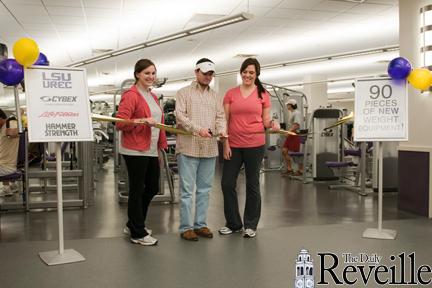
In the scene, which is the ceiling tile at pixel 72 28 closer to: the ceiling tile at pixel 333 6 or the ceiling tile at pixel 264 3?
the ceiling tile at pixel 264 3

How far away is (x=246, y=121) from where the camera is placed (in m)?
3.53

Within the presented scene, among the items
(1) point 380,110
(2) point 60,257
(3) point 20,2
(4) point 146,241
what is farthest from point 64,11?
(1) point 380,110

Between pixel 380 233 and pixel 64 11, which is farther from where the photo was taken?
pixel 64 11

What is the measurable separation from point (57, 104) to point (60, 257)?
1.04 meters

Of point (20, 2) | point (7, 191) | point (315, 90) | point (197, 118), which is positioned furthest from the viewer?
point (315, 90)

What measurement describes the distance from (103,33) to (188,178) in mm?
5842

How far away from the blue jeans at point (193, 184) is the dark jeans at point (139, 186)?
0.75 feet

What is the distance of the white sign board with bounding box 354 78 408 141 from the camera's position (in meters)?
3.67

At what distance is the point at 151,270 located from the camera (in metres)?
2.75

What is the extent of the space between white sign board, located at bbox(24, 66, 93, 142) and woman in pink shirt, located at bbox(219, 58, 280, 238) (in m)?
1.17

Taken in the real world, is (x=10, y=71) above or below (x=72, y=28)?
below

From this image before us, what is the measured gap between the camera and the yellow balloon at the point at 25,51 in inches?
106

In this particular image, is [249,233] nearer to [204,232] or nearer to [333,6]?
[204,232]

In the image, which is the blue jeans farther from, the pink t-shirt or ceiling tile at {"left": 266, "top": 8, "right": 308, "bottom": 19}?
ceiling tile at {"left": 266, "top": 8, "right": 308, "bottom": 19}
